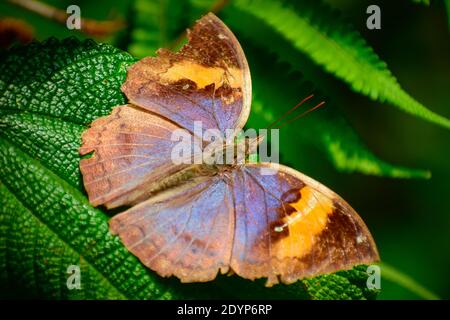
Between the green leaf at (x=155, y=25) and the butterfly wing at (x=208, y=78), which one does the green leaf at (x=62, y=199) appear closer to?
the butterfly wing at (x=208, y=78)

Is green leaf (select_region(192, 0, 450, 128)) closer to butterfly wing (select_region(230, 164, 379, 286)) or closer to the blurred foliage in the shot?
the blurred foliage

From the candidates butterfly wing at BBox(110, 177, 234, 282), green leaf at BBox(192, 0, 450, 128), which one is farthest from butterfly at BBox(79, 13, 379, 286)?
green leaf at BBox(192, 0, 450, 128)

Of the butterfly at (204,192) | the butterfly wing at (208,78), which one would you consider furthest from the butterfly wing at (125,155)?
the butterfly wing at (208,78)

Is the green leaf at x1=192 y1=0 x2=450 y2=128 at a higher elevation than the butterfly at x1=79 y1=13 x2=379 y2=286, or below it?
higher

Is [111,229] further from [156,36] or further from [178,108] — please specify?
[156,36]

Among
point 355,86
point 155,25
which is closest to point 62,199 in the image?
point 155,25
